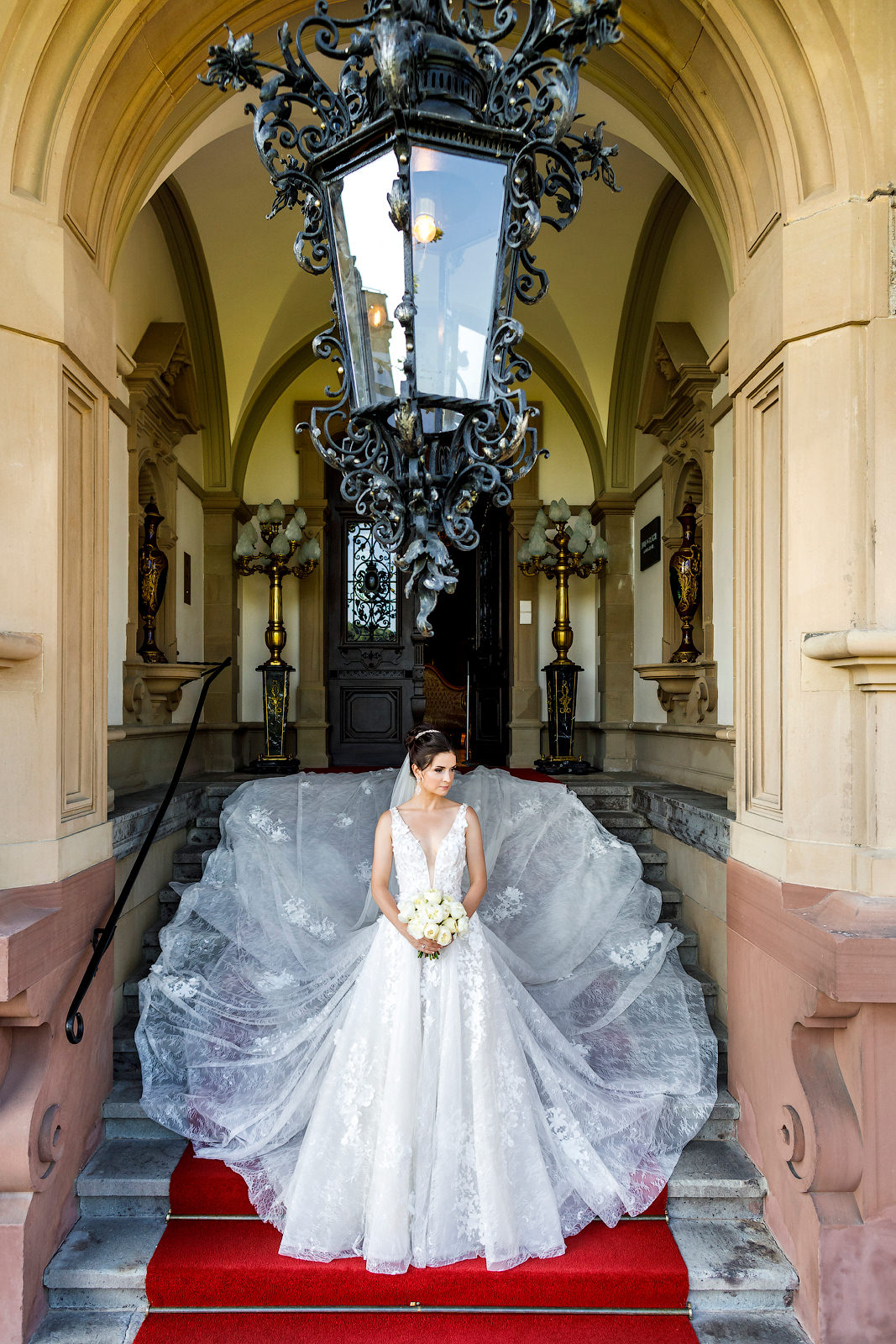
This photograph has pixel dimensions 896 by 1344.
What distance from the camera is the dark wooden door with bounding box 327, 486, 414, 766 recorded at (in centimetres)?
883

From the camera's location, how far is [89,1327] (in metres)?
2.92

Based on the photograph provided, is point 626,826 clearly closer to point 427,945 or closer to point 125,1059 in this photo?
point 427,945

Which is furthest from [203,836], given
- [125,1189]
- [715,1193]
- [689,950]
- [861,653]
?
[861,653]

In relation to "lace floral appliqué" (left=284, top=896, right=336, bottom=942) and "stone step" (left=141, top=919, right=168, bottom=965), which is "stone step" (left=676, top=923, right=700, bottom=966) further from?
"stone step" (left=141, top=919, right=168, bottom=965)

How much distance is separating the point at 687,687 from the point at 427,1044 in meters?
3.44

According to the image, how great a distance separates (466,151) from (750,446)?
1.79 meters

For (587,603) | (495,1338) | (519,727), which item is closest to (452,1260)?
(495,1338)

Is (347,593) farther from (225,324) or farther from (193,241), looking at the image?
(193,241)

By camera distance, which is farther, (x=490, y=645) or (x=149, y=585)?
(x=490, y=645)

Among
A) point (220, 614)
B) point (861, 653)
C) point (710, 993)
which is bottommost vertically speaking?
point (710, 993)

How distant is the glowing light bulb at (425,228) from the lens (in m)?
2.09

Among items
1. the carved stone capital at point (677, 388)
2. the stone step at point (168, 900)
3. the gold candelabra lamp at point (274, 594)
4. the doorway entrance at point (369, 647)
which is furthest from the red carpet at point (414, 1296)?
the doorway entrance at point (369, 647)

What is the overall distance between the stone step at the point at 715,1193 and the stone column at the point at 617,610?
15.2 ft

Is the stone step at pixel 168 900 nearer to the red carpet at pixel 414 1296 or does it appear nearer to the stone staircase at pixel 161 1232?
the stone staircase at pixel 161 1232
